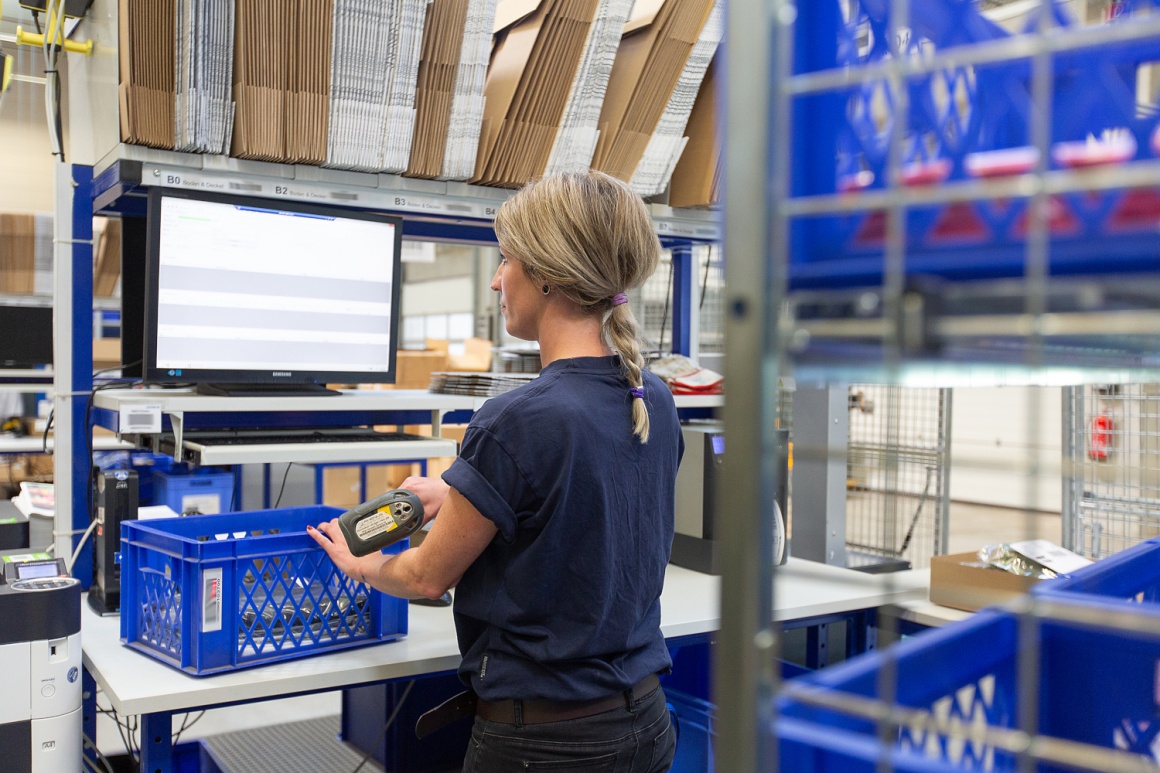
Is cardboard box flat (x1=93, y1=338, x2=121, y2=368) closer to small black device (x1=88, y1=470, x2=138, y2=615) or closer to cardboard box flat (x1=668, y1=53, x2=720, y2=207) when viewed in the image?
small black device (x1=88, y1=470, x2=138, y2=615)

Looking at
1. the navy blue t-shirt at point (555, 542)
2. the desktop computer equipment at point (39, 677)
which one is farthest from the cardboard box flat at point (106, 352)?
the navy blue t-shirt at point (555, 542)

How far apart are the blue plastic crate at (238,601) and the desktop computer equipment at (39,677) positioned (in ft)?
0.44

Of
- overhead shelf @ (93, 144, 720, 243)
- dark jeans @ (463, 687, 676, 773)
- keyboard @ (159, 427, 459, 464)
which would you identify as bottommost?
dark jeans @ (463, 687, 676, 773)

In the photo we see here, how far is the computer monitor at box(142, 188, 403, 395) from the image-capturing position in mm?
1873

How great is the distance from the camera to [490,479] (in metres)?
1.28

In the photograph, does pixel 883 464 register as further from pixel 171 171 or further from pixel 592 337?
pixel 171 171

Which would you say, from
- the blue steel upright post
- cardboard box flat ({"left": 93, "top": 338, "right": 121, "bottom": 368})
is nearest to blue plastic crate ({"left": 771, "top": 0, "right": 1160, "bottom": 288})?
the blue steel upright post

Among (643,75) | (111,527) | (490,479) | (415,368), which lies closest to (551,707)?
(490,479)

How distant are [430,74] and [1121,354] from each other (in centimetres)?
169

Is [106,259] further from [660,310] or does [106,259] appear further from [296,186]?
[296,186]

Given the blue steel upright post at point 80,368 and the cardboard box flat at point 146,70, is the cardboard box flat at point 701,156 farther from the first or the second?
the blue steel upright post at point 80,368

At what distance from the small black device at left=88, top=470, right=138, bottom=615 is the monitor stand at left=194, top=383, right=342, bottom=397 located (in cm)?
24

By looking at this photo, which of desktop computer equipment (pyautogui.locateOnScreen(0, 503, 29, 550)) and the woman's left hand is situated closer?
the woman's left hand

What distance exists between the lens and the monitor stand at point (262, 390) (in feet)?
6.59
